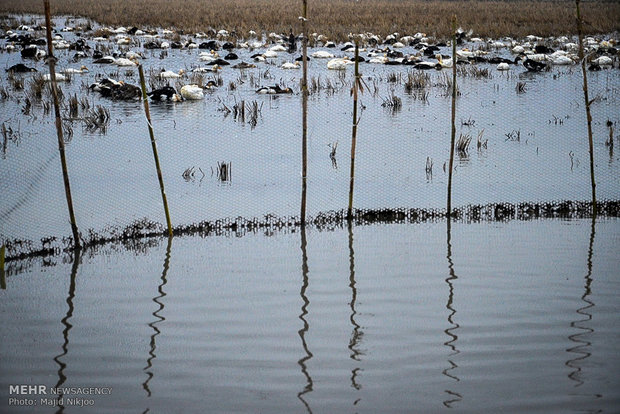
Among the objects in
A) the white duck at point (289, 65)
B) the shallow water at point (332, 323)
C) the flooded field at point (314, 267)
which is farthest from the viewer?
the white duck at point (289, 65)

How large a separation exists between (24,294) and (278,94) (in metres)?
15.1

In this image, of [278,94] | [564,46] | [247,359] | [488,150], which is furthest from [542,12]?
[247,359]

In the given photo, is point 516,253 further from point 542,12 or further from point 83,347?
point 542,12

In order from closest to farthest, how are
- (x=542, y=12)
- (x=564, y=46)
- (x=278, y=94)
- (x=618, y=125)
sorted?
(x=618, y=125)
(x=278, y=94)
(x=564, y=46)
(x=542, y=12)

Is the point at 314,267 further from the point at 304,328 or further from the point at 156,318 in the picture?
the point at 156,318

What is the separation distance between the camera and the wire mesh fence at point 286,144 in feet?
33.0

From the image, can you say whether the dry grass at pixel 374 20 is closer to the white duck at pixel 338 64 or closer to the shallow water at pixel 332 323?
the white duck at pixel 338 64

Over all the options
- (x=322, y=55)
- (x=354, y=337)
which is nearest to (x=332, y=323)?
(x=354, y=337)

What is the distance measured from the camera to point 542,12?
51.7 m

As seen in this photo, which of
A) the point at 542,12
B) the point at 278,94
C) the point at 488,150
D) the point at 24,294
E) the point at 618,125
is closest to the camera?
the point at 24,294

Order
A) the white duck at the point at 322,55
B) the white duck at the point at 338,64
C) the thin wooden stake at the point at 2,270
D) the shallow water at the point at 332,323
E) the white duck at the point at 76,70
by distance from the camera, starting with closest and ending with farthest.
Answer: the shallow water at the point at 332,323 → the thin wooden stake at the point at 2,270 → the white duck at the point at 76,70 → the white duck at the point at 338,64 → the white duck at the point at 322,55

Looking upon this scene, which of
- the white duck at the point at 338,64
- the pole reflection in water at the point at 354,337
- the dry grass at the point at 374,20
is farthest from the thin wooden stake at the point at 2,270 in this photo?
the dry grass at the point at 374,20

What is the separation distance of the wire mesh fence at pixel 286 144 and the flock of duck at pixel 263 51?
0.14 meters

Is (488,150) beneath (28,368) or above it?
above
